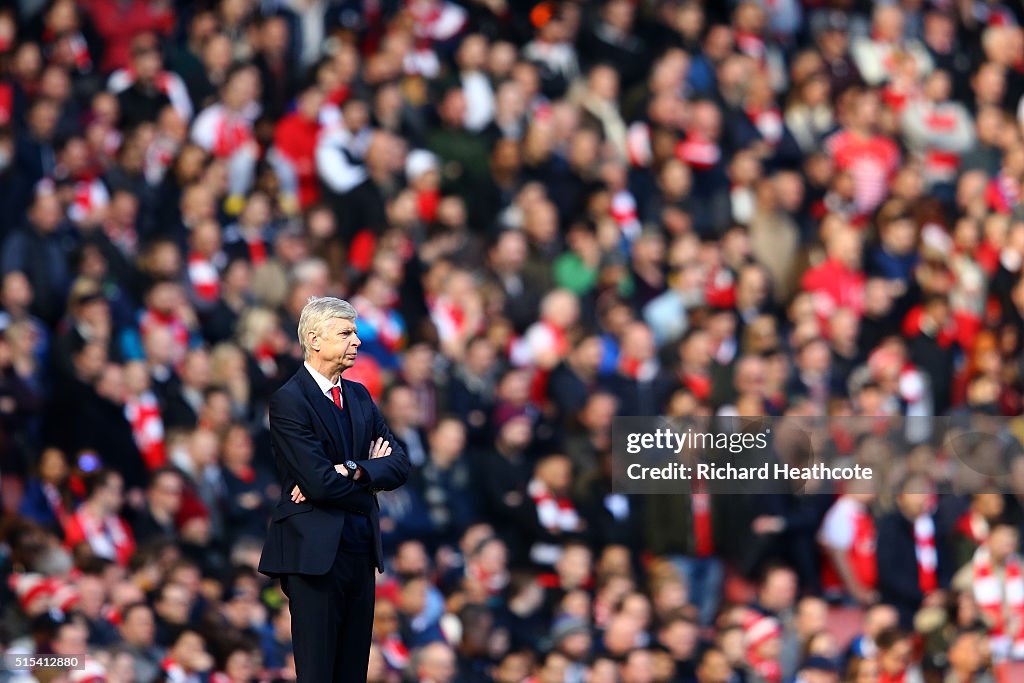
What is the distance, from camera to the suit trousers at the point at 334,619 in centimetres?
645

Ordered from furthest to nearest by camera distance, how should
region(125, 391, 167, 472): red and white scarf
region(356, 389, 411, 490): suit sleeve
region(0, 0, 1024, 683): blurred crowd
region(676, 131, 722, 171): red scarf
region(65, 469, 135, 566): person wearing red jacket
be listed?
region(676, 131, 722, 171): red scarf < region(125, 391, 167, 472): red and white scarf < region(0, 0, 1024, 683): blurred crowd < region(65, 469, 135, 566): person wearing red jacket < region(356, 389, 411, 490): suit sleeve

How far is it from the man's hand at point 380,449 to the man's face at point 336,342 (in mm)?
320

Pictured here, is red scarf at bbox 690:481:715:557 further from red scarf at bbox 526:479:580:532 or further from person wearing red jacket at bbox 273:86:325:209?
person wearing red jacket at bbox 273:86:325:209

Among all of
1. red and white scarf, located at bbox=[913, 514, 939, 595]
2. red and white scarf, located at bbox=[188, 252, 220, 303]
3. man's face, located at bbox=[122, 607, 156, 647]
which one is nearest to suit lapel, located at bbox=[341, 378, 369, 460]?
man's face, located at bbox=[122, 607, 156, 647]

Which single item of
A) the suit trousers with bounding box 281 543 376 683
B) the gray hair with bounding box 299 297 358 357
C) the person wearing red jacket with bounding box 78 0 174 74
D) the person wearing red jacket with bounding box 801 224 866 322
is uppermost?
the person wearing red jacket with bounding box 78 0 174 74

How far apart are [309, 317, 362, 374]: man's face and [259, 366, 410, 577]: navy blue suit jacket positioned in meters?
0.12

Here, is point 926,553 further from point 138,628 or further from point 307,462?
point 307,462

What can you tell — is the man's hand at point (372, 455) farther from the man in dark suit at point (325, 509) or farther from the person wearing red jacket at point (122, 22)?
the person wearing red jacket at point (122, 22)

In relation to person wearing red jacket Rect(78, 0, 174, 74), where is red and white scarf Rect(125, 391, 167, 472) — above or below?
below

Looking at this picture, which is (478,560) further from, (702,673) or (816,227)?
(816,227)

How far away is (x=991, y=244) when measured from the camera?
1402 cm

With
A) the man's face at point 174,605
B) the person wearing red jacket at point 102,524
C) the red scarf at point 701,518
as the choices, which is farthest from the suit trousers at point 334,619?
the red scarf at point 701,518

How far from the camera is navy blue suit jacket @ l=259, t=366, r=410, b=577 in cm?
640

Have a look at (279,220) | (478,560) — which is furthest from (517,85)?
(478,560)
